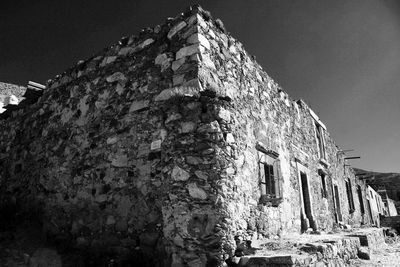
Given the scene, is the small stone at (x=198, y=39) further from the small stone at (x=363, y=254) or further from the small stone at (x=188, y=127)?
the small stone at (x=363, y=254)

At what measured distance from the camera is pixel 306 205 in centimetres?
809

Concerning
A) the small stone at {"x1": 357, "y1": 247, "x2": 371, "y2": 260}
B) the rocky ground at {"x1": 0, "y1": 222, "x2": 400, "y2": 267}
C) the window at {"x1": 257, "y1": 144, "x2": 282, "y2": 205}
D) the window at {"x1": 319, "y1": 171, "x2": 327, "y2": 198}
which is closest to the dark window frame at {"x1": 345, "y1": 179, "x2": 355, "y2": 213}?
the window at {"x1": 319, "y1": 171, "x2": 327, "y2": 198}

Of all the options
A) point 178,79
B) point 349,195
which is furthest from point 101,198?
point 349,195

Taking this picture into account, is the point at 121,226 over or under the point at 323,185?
under

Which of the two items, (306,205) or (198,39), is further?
(306,205)

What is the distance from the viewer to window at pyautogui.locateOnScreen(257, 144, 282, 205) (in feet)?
17.8

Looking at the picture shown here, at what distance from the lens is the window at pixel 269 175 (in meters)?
5.41

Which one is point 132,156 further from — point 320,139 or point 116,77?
point 320,139

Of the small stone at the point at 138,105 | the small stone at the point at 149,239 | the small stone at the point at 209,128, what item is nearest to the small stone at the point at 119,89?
the small stone at the point at 138,105

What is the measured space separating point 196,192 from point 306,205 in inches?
199

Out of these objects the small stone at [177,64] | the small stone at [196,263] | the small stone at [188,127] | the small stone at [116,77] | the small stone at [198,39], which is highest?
the small stone at [198,39]

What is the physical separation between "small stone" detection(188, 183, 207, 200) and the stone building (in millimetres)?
12

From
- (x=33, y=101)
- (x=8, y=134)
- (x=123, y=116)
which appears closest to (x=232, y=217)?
(x=123, y=116)

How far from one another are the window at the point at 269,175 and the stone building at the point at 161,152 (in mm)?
25
